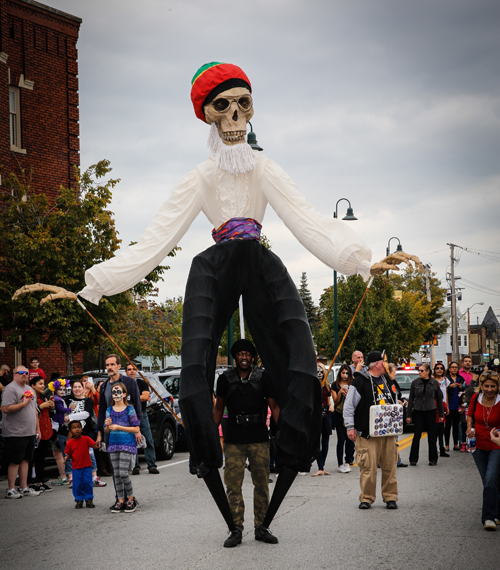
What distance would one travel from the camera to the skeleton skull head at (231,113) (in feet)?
15.5

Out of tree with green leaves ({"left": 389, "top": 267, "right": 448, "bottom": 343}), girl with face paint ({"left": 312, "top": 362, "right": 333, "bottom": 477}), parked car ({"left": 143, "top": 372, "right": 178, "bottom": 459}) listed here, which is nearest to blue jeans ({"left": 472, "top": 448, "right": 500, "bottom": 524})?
girl with face paint ({"left": 312, "top": 362, "right": 333, "bottom": 477})

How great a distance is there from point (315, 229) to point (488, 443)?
4028mm

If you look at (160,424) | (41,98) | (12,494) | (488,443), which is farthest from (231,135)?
(41,98)

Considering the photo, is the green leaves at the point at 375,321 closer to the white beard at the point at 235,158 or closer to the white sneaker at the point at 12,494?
the white sneaker at the point at 12,494

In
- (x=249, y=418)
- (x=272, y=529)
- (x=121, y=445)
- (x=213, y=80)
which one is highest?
(x=213, y=80)

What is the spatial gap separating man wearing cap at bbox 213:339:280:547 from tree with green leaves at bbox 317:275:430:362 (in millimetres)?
20980

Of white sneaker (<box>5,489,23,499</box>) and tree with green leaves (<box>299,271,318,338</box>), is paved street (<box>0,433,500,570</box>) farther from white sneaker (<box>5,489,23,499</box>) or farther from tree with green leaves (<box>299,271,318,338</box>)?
tree with green leaves (<box>299,271,318,338</box>)

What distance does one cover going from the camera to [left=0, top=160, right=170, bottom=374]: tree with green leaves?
15.7 meters

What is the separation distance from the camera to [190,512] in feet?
27.2

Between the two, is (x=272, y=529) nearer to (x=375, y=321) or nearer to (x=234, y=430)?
(x=234, y=430)

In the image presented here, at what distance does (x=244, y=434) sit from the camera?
6375 millimetres

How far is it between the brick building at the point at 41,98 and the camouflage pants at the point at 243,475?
14.6m

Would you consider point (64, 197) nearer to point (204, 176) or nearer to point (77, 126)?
point (77, 126)

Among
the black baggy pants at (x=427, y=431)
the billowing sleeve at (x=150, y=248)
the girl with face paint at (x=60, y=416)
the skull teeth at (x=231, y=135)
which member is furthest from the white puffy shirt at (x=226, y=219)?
the black baggy pants at (x=427, y=431)
